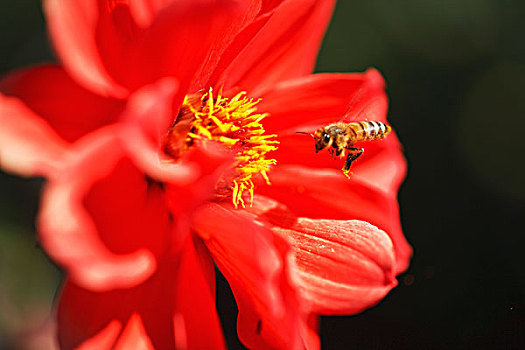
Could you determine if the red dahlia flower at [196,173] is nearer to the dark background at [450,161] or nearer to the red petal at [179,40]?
the red petal at [179,40]

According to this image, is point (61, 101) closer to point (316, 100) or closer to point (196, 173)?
point (196, 173)

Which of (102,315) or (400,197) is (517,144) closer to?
(400,197)

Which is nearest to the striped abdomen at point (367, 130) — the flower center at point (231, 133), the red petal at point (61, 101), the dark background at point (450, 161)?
the flower center at point (231, 133)

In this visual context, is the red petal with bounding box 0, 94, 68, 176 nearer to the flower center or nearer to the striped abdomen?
the flower center

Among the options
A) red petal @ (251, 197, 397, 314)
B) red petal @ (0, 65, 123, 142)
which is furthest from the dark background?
red petal @ (0, 65, 123, 142)

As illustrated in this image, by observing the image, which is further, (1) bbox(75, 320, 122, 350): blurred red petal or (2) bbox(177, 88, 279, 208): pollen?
(2) bbox(177, 88, 279, 208): pollen

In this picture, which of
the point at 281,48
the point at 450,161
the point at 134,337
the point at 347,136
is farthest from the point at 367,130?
the point at 450,161

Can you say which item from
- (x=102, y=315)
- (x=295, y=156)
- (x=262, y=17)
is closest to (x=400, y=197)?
(x=295, y=156)
